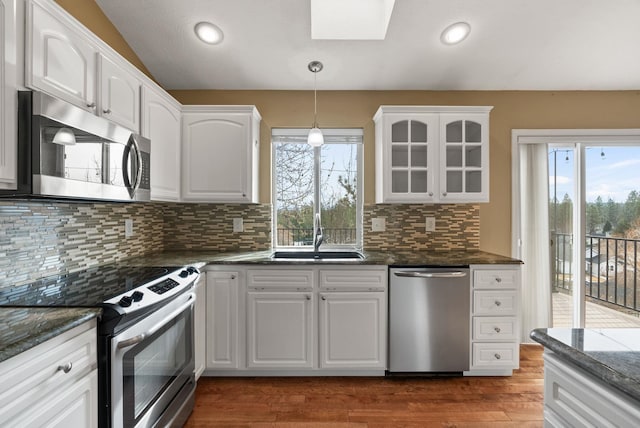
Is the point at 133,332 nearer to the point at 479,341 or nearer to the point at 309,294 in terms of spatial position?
the point at 309,294

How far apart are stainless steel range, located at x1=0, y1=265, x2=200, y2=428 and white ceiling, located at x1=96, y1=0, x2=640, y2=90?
5.74 ft

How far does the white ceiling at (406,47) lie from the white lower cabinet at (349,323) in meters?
1.90

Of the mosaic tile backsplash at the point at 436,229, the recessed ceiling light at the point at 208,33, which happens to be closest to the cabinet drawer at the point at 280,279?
the mosaic tile backsplash at the point at 436,229

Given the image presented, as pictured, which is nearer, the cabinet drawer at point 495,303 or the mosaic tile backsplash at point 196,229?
the mosaic tile backsplash at point 196,229

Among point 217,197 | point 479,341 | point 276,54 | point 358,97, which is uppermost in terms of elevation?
point 276,54

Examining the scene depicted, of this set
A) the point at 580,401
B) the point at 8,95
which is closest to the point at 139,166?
the point at 8,95

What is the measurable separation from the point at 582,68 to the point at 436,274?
223cm

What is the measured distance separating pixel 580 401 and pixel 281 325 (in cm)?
188

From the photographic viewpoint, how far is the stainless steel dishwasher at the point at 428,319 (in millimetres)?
2387

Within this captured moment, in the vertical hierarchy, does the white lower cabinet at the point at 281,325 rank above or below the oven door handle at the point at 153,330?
below

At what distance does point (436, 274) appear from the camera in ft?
7.81

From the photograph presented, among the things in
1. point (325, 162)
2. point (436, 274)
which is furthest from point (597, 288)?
point (325, 162)

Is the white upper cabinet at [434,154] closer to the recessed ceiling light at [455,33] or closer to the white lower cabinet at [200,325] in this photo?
the recessed ceiling light at [455,33]

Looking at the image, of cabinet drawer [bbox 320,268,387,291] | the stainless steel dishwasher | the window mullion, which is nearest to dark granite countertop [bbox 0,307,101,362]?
cabinet drawer [bbox 320,268,387,291]
